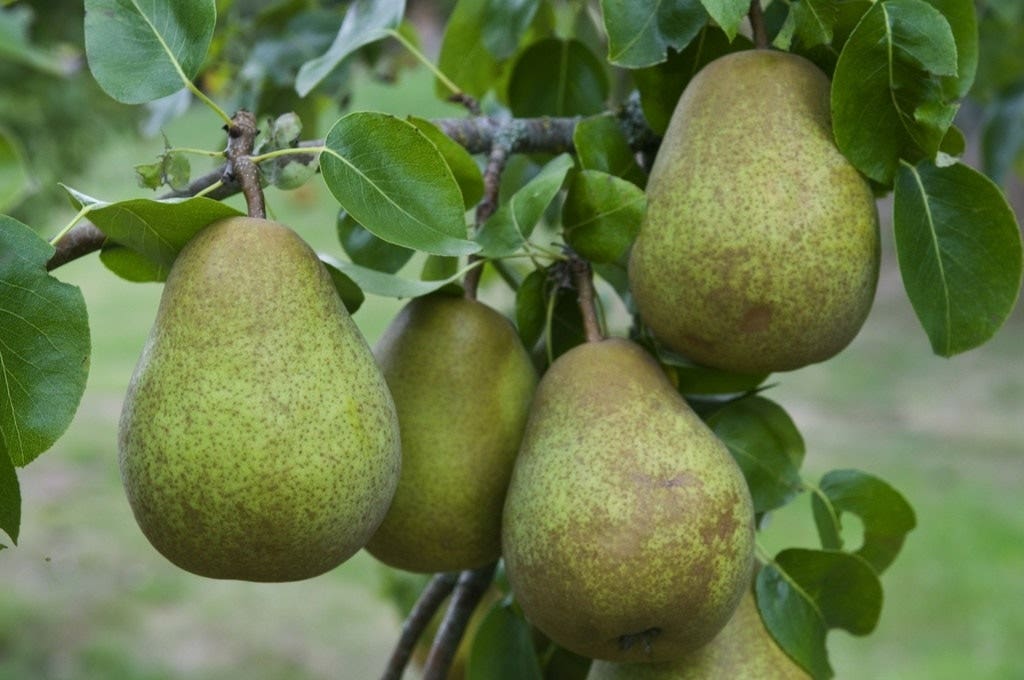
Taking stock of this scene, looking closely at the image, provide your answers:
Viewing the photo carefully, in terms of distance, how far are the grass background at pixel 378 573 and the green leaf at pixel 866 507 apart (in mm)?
2430

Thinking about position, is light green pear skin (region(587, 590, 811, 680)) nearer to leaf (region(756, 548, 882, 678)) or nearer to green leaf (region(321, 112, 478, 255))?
leaf (region(756, 548, 882, 678))

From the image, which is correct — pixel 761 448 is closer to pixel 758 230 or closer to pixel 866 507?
pixel 866 507

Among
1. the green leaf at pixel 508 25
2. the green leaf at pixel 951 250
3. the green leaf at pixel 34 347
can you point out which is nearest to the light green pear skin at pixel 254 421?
the green leaf at pixel 34 347

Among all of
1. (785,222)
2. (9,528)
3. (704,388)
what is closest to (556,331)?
(704,388)

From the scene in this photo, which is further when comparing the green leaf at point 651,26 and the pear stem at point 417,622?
the pear stem at point 417,622

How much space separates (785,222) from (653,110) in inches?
9.3

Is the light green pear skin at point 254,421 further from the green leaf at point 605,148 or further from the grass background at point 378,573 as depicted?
the grass background at point 378,573

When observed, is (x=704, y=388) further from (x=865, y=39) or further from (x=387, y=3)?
(x=387, y=3)

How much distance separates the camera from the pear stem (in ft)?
4.56

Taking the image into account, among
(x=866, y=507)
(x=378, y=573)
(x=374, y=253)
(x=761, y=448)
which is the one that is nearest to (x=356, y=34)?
(x=374, y=253)

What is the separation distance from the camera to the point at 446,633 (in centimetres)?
135

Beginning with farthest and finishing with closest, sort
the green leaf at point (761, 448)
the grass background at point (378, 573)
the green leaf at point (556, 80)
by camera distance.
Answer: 1. the grass background at point (378, 573)
2. the green leaf at point (556, 80)
3. the green leaf at point (761, 448)

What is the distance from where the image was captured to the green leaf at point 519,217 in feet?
3.39

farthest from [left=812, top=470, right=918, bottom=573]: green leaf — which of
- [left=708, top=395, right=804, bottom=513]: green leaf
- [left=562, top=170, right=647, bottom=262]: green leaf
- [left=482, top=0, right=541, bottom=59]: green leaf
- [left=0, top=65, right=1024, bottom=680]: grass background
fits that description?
[left=0, top=65, right=1024, bottom=680]: grass background
